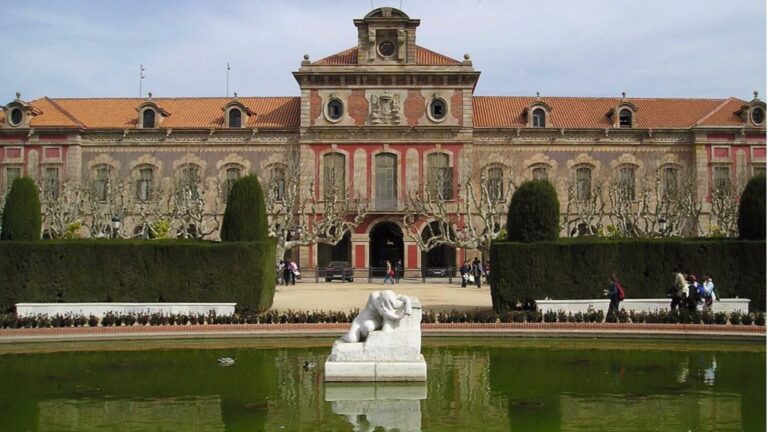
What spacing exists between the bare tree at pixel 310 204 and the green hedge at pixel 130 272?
54.6 feet

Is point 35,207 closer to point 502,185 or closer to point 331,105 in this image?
point 331,105

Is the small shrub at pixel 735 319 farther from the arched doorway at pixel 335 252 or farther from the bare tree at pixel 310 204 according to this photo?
the arched doorway at pixel 335 252

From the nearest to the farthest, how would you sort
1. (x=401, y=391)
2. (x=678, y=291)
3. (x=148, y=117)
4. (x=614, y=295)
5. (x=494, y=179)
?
(x=401, y=391) < (x=614, y=295) < (x=678, y=291) < (x=494, y=179) < (x=148, y=117)

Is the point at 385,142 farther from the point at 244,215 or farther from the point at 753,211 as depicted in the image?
the point at 753,211

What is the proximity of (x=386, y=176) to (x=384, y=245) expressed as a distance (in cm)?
449

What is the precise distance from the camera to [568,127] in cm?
4531

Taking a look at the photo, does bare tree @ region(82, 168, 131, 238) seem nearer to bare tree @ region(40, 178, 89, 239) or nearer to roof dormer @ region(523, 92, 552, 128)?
bare tree @ region(40, 178, 89, 239)

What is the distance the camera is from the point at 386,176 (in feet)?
146

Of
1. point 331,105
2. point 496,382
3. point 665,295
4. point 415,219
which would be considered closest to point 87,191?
point 331,105

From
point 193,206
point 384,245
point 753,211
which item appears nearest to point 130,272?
point 753,211

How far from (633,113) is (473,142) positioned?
9.87m

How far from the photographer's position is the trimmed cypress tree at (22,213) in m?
21.5

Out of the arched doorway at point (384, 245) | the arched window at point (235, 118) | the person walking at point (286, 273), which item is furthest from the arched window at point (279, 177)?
the person walking at point (286, 273)

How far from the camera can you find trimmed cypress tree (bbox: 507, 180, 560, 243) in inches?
Answer: 832
